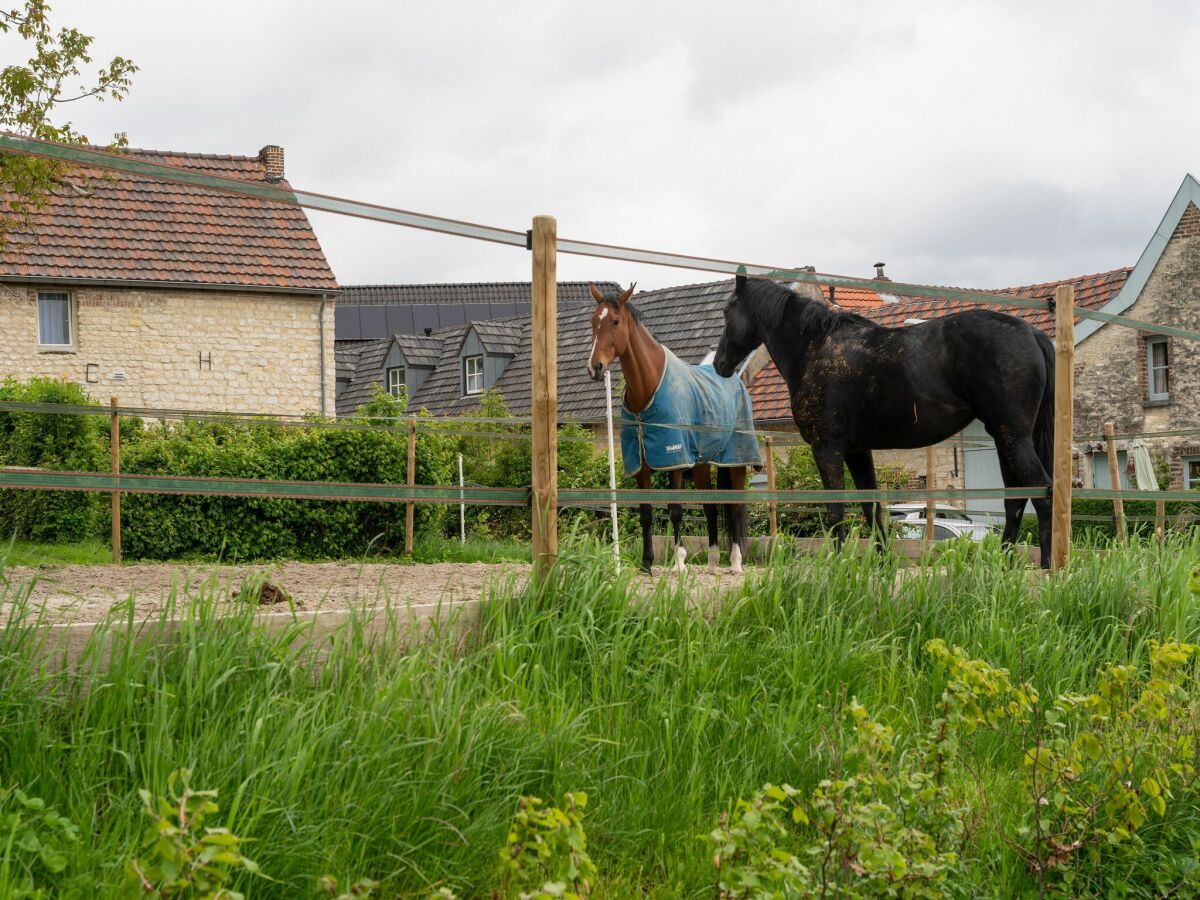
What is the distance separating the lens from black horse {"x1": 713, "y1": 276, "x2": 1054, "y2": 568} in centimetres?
752

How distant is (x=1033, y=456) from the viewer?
7.59m

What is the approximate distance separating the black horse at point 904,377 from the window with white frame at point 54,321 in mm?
18775

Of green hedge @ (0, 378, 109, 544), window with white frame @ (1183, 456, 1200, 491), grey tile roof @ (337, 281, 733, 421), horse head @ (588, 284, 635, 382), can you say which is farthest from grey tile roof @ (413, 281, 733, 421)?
horse head @ (588, 284, 635, 382)

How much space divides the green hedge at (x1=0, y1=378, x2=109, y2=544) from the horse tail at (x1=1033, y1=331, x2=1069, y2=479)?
10.2 meters

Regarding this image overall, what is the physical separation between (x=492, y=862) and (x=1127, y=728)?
2553 millimetres

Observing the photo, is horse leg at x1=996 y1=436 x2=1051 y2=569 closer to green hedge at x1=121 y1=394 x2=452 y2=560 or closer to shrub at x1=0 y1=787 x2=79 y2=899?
shrub at x1=0 y1=787 x2=79 y2=899

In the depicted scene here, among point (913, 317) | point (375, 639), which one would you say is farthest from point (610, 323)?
point (913, 317)

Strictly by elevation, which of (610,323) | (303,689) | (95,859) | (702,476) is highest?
(610,323)

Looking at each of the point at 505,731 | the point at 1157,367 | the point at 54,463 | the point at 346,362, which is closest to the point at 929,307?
the point at 1157,367

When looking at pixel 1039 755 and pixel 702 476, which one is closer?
pixel 1039 755

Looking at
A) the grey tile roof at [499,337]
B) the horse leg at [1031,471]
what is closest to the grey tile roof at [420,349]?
the grey tile roof at [499,337]

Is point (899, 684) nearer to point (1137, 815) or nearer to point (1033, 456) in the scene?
point (1137, 815)

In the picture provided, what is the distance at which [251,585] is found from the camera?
4070mm

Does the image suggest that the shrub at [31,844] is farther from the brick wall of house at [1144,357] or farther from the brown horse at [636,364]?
the brick wall of house at [1144,357]
